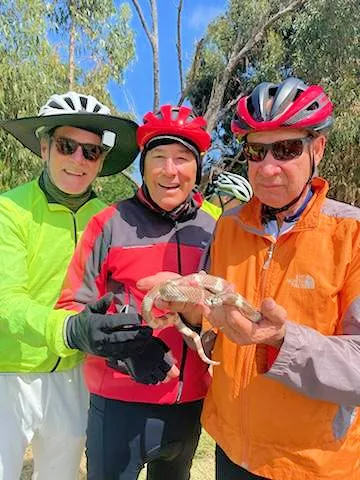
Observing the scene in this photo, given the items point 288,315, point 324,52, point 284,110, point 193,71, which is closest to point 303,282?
point 288,315

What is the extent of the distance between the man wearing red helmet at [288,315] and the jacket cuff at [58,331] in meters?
0.71

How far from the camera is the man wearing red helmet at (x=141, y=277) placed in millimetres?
2572

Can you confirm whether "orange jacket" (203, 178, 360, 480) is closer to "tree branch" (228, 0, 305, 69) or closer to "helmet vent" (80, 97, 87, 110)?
"helmet vent" (80, 97, 87, 110)

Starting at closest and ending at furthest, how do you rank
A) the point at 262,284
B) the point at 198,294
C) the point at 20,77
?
the point at 198,294, the point at 262,284, the point at 20,77

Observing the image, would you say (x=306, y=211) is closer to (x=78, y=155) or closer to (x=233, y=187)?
(x=78, y=155)

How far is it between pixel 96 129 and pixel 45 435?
1820mm

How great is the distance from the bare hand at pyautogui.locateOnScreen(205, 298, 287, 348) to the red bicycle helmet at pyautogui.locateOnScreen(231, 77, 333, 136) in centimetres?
80

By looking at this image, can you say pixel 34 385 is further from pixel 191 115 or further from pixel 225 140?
pixel 225 140

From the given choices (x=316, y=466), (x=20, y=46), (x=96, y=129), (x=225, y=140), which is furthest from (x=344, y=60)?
(x=316, y=466)

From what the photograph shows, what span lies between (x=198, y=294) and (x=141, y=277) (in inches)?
24.8

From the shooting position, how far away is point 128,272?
2582mm

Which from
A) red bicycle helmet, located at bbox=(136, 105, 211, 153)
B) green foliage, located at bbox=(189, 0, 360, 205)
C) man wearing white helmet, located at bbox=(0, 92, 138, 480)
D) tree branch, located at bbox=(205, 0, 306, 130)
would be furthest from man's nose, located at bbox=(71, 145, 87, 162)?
tree branch, located at bbox=(205, 0, 306, 130)

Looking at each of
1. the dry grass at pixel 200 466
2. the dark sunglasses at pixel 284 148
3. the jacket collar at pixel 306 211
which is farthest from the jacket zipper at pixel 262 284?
the dry grass at pixel 200 466

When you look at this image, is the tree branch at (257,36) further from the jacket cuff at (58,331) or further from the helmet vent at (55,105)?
the jacket cuff at (58,331)
